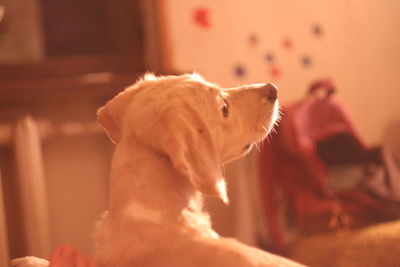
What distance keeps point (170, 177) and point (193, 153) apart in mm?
106

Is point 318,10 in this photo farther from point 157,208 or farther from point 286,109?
point 157,208

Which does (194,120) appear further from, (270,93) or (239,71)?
(239,71)

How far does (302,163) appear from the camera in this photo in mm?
2004

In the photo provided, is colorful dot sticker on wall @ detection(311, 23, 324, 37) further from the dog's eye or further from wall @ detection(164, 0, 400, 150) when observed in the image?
the dog's eye

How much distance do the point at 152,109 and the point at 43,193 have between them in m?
0.89

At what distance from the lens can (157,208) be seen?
982mm

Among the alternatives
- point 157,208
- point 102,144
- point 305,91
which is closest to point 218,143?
point 157,208

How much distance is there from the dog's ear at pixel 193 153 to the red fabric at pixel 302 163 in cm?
106

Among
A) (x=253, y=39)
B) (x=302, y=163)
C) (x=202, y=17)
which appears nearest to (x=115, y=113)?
(x=302, y=163)

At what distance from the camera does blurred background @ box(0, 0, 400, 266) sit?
177 centimetres

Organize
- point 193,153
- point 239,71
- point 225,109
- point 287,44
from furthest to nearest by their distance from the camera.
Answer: point 287,44 → point 239,71 → point 225,109 → point 193,153

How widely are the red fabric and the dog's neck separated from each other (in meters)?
1.00

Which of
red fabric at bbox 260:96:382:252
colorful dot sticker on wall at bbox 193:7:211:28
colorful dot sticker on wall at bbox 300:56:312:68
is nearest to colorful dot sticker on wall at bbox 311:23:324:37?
colorful dot sticker on wall at bbox 300:56:312:68

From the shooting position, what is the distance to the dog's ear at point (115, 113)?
1129mm
